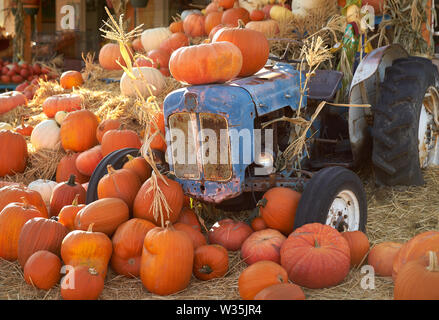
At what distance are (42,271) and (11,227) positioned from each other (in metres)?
0.60

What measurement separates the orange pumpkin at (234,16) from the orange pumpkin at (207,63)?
3.78 meters

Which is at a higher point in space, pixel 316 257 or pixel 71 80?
pixel 71 80

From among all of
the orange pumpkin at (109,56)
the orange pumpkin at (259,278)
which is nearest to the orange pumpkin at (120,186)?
the orange pumpkin at (259,278)

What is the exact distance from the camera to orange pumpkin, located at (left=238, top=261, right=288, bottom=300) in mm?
2680

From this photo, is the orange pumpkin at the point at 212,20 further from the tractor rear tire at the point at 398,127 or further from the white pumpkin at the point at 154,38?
the tractor rear tire at the point at 398,127

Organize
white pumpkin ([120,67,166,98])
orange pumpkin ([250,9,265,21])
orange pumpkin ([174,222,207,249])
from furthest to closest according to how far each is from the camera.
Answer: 1. orange pumpkin ([250,9,265,21])
2. white pumpkin ([120,67,166,98])
3. orange pumpkin ([174,222,207,249])

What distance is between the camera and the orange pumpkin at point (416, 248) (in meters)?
2.73

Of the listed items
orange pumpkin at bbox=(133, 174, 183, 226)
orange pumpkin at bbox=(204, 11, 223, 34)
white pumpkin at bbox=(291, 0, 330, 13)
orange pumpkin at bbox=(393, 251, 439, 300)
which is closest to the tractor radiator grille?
orange pumpkin at bbox=(133, 174, 183, 226)

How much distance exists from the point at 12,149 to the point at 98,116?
93cm

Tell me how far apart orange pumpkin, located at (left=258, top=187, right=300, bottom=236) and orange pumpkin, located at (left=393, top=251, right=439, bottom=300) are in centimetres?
86

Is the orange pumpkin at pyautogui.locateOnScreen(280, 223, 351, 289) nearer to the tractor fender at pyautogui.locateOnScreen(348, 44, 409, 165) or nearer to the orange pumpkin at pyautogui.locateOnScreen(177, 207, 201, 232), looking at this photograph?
the orange pumpkin at pyautogui.locateOnScreen(177, 207, 201, 232)

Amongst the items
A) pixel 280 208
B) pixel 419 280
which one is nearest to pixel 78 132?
pixel 280 208

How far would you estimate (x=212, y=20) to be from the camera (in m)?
7.47

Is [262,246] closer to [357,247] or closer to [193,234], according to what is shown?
[193,234]
